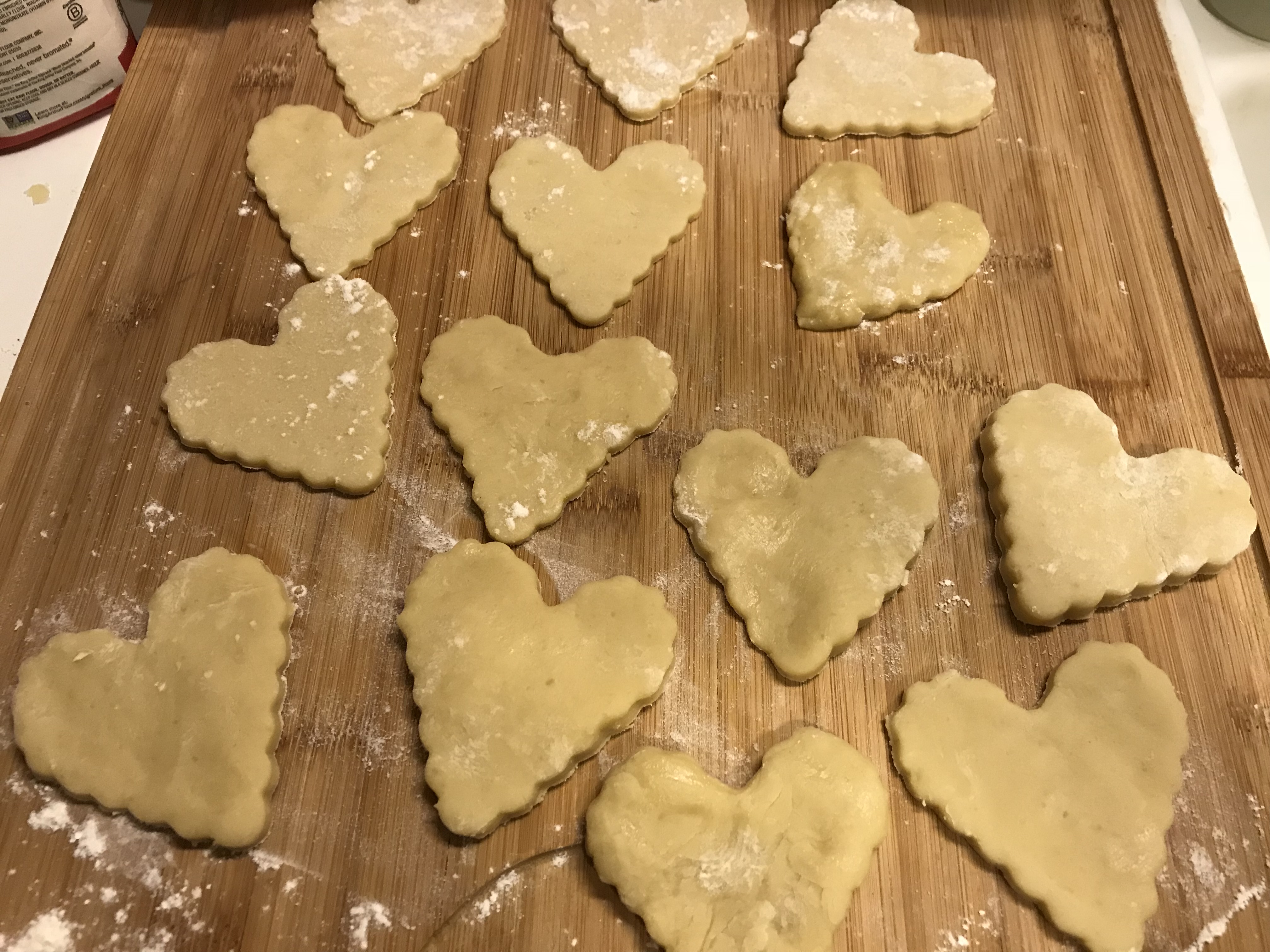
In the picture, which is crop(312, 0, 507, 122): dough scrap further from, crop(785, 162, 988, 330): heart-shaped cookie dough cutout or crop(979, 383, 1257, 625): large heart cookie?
crop(979, 383, 1257, 625): large heart cookie

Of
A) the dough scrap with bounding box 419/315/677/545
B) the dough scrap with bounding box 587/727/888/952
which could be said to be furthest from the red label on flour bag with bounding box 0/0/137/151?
the dough scrap with bounding box 587/727/888/952

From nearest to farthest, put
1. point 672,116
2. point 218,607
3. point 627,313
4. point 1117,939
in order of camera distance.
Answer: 1. point 1117,939
2. point 218,607
3. point 627,313
4. point 672,116

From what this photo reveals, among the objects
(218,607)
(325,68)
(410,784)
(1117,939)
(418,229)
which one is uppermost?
(325,68)

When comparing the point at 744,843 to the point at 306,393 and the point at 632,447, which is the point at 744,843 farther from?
the point at 306,393

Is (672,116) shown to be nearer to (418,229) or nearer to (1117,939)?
(418,229)

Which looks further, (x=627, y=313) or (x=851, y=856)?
(x=627, y=313)

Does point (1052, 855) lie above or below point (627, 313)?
below

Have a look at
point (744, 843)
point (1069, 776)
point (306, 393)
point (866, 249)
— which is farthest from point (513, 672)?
point (866, 249)

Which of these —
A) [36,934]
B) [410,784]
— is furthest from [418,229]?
[36,934]
